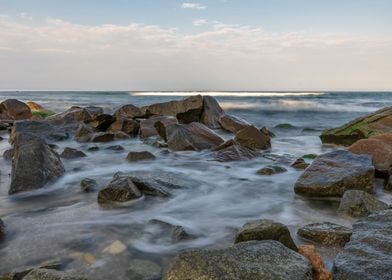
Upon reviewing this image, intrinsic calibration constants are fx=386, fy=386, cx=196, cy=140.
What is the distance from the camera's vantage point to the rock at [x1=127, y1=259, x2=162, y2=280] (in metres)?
2.74

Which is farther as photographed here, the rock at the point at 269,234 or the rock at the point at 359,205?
the rock at the point at 359,205

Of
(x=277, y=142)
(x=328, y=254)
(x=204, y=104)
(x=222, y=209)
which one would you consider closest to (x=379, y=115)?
(x=277, y=142)

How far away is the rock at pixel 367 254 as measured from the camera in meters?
2.39

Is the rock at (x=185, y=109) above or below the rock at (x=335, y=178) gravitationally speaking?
above

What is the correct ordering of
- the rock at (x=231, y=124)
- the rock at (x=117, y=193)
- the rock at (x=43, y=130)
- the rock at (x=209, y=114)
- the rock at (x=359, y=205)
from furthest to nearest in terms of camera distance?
the rock at (x=209, y=114)
the rock at (x=231, y=124)
the rock at (x=43, y=130)
the rock at (x=117, y=193)
the rock at (x=359, y=205)

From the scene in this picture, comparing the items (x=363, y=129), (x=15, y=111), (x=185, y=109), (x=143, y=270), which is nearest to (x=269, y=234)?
(x=143, y=270)

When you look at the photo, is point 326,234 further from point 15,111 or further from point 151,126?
point 15,111

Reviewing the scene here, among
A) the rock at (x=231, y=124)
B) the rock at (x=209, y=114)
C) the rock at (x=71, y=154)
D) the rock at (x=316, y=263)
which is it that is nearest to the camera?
the rock at (x=316, y=263)

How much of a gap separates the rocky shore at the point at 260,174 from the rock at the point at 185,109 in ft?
6.01

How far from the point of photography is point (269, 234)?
2.98m

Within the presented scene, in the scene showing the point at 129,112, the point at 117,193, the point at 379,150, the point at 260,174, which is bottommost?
the point at 260,174

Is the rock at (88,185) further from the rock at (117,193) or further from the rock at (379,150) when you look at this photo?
the rock at (379,150)

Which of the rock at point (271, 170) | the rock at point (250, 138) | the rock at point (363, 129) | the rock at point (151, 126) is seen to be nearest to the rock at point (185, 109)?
the rock at point (151, 126)

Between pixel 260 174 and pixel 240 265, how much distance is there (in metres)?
3.93
